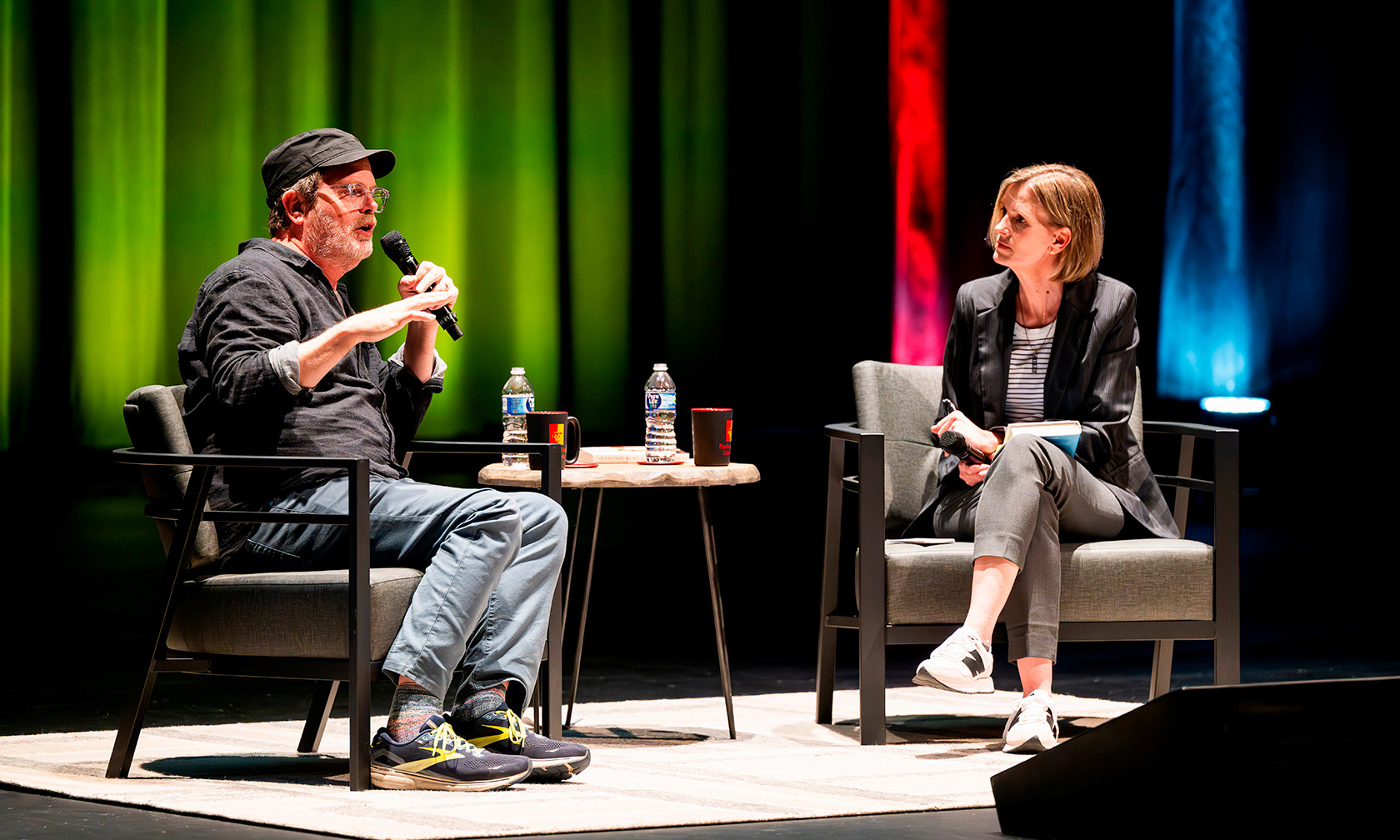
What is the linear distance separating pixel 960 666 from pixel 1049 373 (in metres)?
0.67

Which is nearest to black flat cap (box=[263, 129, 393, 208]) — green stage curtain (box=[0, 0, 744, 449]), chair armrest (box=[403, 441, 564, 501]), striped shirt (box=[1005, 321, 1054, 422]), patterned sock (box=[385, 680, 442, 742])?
chair armrest (box=[403, 441, 564, 501])

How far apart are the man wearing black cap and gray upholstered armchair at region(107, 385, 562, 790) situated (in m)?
0.04

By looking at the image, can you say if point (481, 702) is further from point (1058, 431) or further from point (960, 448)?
point (1058, 431)

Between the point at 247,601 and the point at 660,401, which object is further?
the point at 660,401

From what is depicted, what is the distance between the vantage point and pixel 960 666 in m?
2.54

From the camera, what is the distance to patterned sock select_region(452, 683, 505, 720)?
234 centimetres

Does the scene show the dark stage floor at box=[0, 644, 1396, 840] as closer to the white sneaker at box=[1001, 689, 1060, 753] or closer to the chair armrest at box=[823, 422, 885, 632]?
the white sneaker at box=[1001, 689, 1060, 753]

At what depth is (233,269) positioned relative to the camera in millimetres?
2412

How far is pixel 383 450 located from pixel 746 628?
195 centimetres

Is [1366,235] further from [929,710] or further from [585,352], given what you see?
[929,710]

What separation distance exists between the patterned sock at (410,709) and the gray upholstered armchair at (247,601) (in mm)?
42

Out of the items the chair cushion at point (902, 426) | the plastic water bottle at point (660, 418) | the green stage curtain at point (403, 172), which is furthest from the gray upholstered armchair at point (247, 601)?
the green stage curtain at point (403, 172)

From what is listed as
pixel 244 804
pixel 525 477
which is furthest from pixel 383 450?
pixel 244 804

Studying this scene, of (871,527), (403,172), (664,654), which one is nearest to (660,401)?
(871,527)
